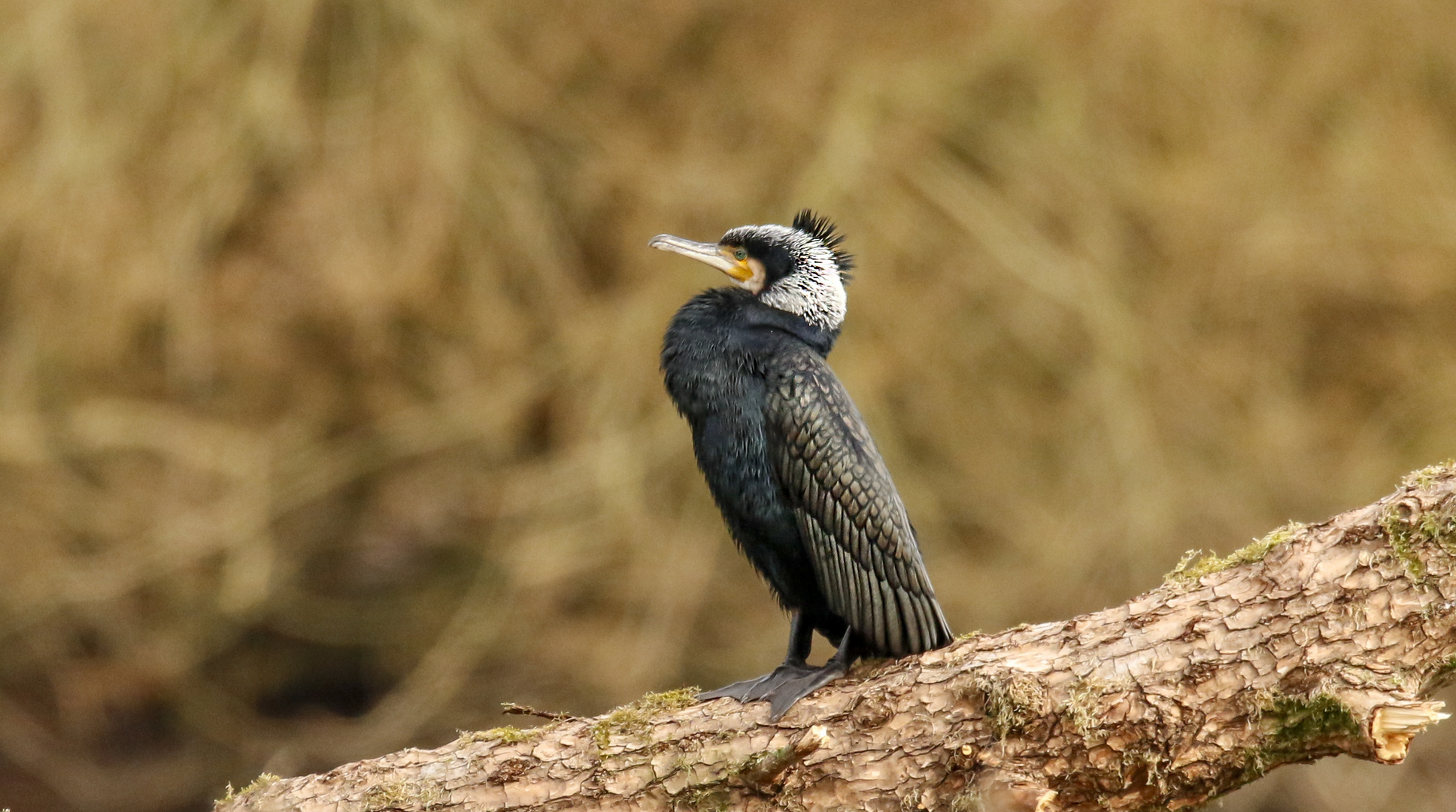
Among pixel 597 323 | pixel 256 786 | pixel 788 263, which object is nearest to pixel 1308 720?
Result: pixel 788 263

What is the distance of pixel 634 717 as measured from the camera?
3.35 meters

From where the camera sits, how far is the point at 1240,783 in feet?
10.1

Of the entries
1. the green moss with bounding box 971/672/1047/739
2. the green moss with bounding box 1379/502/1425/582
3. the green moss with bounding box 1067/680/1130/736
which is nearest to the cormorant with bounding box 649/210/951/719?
the green moss with bounding box 971/672/1047/739

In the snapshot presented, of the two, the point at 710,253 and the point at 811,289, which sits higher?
the point at 710,253

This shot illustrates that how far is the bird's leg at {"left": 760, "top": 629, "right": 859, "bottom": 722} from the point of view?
3.28m

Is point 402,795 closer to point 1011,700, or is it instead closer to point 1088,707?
point 1011,700

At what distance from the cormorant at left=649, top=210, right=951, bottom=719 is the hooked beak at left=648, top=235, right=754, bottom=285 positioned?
6.9 inches

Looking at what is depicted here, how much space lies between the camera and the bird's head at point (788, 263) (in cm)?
409

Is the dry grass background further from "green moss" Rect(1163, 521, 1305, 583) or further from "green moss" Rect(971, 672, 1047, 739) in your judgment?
"green moss" Rect(971, 672, 1047, 739)

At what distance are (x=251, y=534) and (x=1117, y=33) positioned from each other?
6406mm

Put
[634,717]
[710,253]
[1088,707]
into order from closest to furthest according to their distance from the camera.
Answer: [1088,707] < [634,717] < [710,253]

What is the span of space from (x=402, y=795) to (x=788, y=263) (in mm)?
1927

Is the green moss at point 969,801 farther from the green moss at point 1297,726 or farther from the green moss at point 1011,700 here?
the green moss at point 1297,726

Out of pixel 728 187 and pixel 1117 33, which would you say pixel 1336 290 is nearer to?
pixel 1117 33
